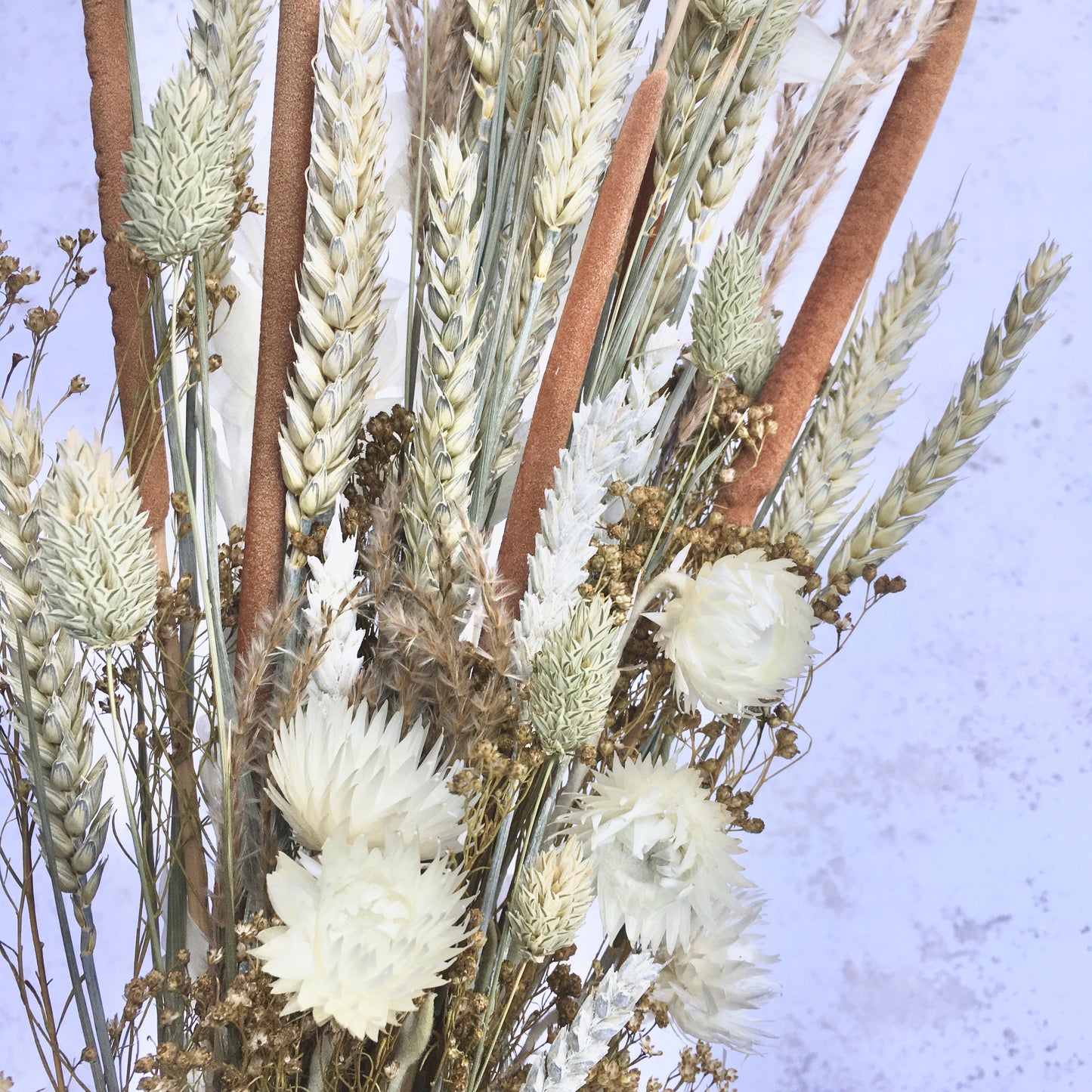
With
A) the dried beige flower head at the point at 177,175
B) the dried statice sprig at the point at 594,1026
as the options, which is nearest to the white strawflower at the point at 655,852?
the dried statice sprig at the point at 594,1026

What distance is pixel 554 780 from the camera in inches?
17.5

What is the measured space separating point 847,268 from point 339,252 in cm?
24

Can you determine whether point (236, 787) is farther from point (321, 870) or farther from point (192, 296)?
point (192, 296)

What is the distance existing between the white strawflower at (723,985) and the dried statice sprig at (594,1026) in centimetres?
7

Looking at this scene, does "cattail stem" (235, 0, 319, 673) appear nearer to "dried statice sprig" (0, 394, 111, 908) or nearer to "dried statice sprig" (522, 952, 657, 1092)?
"dried statice sprig" (0, 394, 111, 908)

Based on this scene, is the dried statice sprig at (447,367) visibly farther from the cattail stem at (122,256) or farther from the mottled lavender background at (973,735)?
the mottled lavender background at (973,735)

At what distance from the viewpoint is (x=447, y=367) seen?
437 mm

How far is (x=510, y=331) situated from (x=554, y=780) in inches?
7.3

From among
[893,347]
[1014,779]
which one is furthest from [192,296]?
[1014,779]

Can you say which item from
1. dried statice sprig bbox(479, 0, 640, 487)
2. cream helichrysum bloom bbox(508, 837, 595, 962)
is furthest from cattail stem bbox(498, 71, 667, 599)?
cream helichrysum bloom bbox(508, 837, 595, 962)

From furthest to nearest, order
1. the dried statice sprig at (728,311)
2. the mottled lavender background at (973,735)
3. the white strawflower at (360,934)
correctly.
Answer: the mottled lavender background at (973,735) < the dried statice sprig at (728,311) < the white strawflower at (360,934)

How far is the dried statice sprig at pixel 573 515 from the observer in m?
0.42

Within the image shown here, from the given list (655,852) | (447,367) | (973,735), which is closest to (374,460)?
(447,367)

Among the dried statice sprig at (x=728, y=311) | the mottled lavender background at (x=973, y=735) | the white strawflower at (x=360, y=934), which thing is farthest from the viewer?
the mottled lavender background at (x=973, y=735)
